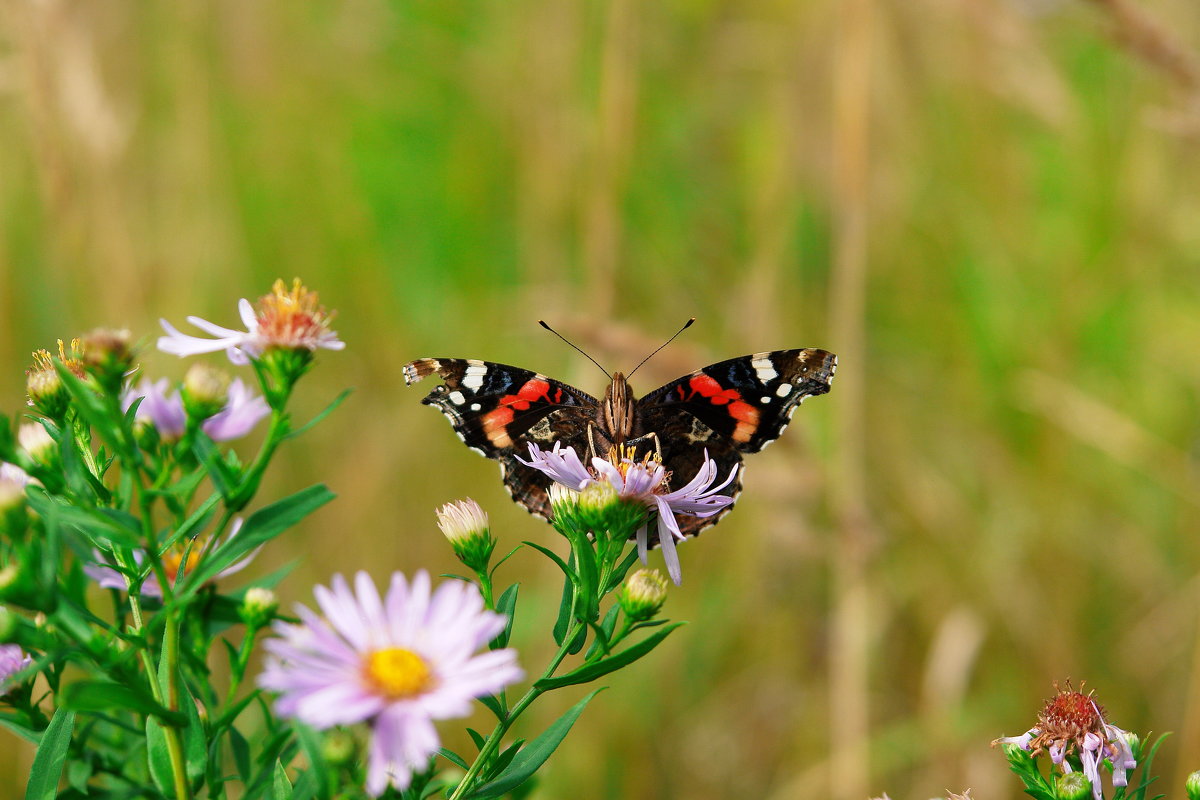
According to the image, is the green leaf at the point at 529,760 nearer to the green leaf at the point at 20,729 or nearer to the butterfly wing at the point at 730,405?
the green leaf at the point at 20,729

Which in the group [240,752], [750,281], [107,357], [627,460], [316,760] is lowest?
[316,760]

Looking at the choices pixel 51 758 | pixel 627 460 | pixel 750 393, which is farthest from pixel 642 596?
pixel 750 393

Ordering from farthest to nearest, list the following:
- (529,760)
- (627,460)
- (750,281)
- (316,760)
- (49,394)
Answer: (750,281)
(627,460)
(49,394)
(529,760)
(316,760)

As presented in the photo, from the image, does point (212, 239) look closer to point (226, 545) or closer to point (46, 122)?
point (46, 122)

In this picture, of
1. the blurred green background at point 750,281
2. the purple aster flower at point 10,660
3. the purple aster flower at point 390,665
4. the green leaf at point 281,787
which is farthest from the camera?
the blurred green background at point 750,281

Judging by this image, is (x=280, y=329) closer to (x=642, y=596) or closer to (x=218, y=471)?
(x=218, y=471)

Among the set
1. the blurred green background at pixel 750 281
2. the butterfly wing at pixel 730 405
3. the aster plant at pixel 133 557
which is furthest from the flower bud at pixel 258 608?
the blurred green background at pixel 750 281
